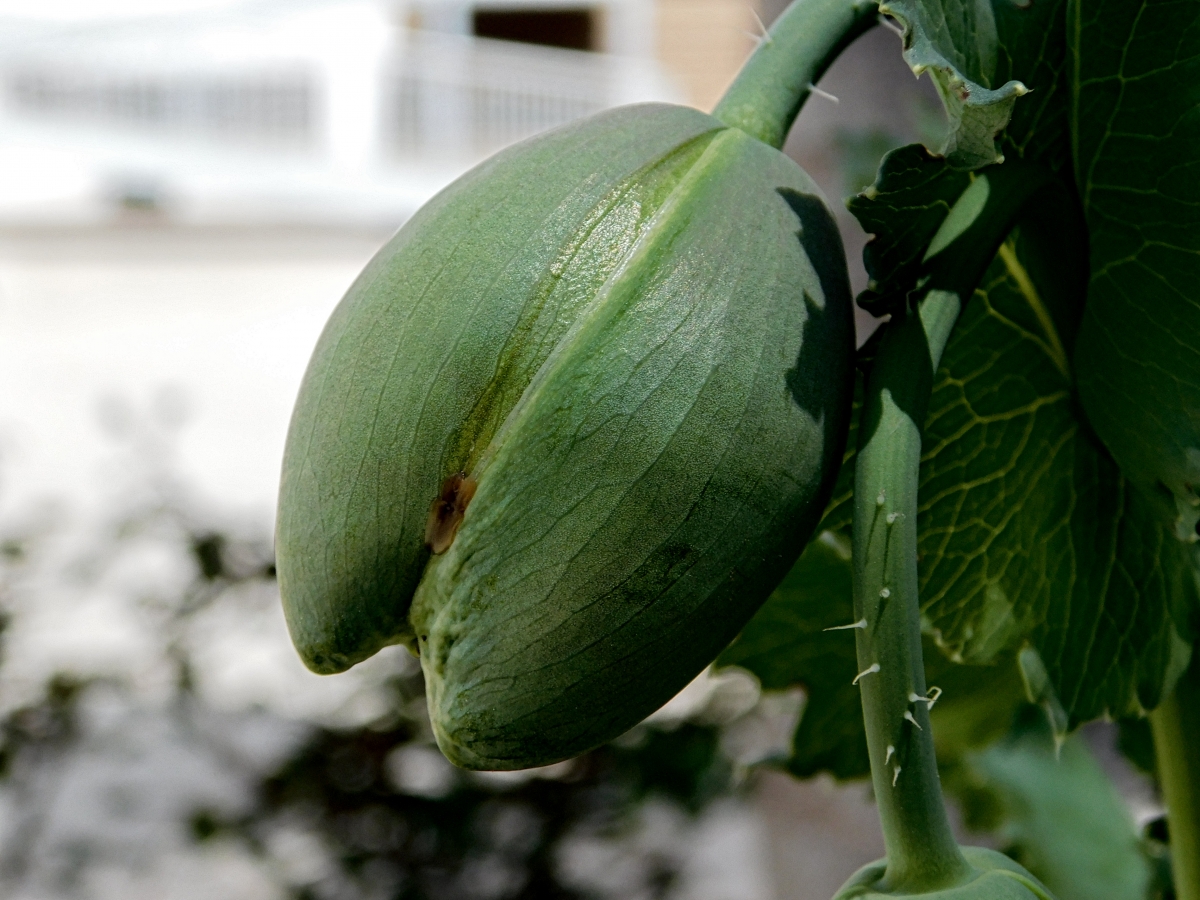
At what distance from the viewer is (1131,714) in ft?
2.25

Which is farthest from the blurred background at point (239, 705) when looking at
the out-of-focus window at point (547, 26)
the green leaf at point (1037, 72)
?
the out-of-focus window at point (547, 26)

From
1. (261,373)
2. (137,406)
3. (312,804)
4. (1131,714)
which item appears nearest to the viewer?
(1131,714)

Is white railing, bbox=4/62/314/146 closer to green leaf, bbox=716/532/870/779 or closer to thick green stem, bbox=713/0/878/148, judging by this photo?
green leaf, bbox=716/532/870/779

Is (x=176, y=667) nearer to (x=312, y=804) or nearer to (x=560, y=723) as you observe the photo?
(x=312, y=804)

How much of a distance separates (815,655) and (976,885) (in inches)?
14.8

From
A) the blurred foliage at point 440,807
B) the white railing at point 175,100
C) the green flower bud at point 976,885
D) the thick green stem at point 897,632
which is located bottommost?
the white railing at point 175,100

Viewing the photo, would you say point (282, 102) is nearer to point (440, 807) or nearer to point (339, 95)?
point (339, 95)

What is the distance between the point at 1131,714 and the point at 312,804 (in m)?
1.53

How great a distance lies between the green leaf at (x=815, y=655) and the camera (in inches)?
30.2

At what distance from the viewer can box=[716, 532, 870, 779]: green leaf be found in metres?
0.77

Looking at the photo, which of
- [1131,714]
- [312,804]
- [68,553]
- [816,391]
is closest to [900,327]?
[816,391]

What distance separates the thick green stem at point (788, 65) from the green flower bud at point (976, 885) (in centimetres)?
25

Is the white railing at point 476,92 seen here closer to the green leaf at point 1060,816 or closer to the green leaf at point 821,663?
the green leaf at point 1060,816

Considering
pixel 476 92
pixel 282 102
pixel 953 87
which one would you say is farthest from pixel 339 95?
pixel 953 87
